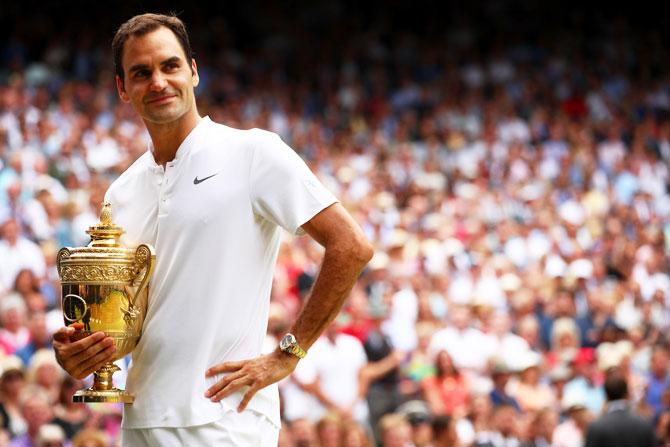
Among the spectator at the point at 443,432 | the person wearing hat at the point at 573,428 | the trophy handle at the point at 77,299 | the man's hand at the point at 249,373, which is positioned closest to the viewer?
the man's hand at the point at 249,373

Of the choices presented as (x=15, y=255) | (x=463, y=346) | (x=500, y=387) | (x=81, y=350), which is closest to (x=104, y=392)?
(x=81, y=350)

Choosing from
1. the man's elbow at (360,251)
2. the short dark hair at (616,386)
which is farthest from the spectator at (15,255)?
the man's elbow at (360,251)

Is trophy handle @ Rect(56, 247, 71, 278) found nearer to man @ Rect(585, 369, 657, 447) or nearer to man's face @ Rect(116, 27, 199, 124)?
man's face @ Rect(116, 27, 199, 124)

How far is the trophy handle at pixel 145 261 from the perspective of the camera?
3.32 m

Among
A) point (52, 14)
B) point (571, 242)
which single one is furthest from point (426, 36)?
point (571, 242)

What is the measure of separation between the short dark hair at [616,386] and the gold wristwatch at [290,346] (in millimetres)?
4617

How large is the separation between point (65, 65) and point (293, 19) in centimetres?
621

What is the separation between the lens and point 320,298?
132 inches

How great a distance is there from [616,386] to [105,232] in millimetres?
4841

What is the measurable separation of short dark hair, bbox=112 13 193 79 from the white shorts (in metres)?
0.93

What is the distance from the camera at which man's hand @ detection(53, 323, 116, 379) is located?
335 centimetres

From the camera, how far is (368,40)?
840 inches

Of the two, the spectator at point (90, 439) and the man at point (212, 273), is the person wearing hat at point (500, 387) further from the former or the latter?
the man at point (212, 273)

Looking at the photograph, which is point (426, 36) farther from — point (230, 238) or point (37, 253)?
point (230, 238)
